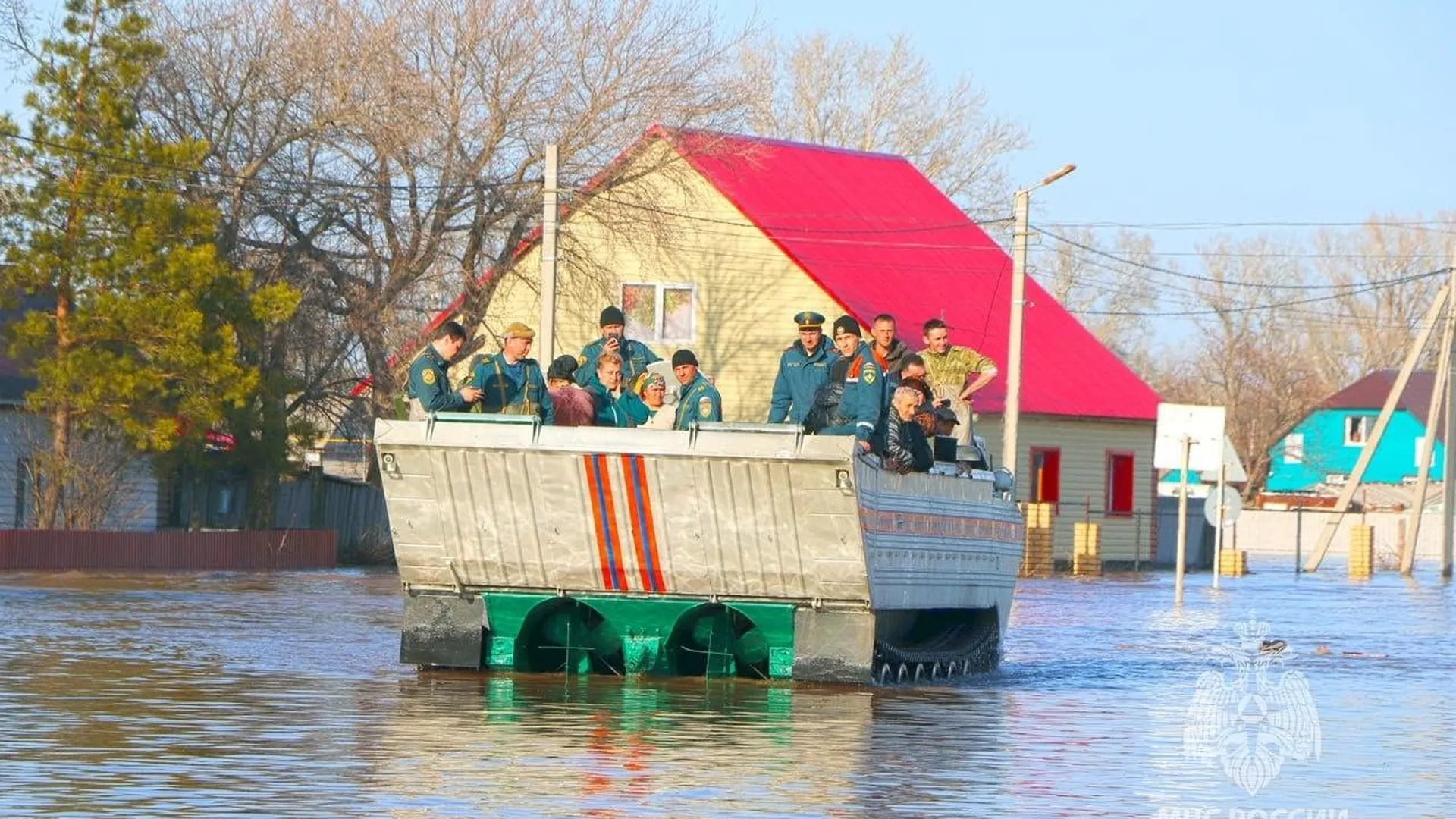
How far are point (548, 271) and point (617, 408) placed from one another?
1514 cm

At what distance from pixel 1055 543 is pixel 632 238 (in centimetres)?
1132

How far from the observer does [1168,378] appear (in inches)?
3984

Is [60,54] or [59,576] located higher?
[60,54]

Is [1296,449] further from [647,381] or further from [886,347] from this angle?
[647,381]

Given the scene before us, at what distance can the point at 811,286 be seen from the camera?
45250mm

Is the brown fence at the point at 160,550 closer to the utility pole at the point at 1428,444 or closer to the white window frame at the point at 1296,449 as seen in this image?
the utility pole at the point at 1428,444

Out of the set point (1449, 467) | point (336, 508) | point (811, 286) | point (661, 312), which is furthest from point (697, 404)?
point (1449, 467)

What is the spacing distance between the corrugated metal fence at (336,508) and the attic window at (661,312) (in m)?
6.19

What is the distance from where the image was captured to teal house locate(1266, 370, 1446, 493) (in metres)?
94.4

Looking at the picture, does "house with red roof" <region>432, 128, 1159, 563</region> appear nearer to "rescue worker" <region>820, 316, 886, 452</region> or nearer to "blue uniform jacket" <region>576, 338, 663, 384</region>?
"blue uniform jacket" <region>576, 338, 663, 384</region>

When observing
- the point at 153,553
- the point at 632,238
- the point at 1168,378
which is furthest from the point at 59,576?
the point at 1168,378

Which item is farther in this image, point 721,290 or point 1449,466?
point 1449,466

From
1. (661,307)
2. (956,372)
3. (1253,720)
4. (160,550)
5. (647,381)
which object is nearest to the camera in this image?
(1253,720)

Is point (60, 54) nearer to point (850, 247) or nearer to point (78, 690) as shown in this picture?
point (850, 247)
